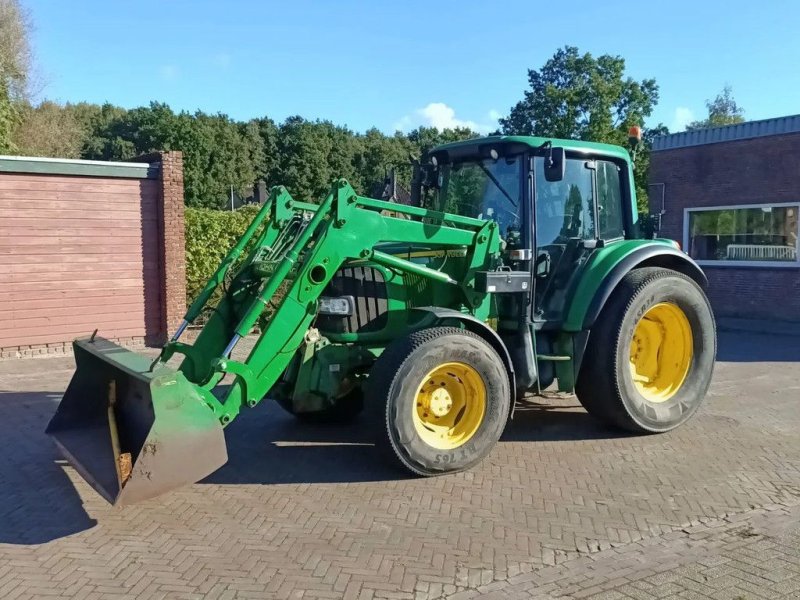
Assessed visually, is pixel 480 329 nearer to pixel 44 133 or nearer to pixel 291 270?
pixel 291 270

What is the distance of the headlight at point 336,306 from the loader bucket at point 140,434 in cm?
137

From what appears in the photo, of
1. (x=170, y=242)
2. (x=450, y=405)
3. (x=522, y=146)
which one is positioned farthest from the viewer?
(x=170, y=242)

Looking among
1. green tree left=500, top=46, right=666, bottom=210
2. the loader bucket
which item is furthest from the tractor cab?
green tree left=500, top=46, right=666, bottom=210

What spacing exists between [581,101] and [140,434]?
102 ft

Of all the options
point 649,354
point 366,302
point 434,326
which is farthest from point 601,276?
point 366,302

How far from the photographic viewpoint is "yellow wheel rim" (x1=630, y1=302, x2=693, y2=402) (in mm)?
6824

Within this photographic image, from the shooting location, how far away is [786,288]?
14797mm

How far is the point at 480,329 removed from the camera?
5.57 metres

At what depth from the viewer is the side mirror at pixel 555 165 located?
5.72 metres

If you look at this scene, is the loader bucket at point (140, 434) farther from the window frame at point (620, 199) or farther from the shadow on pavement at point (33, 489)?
the window frame at point (620, 199)

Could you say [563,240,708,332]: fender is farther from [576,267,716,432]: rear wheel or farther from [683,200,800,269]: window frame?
[683,200,800,269]: window frame

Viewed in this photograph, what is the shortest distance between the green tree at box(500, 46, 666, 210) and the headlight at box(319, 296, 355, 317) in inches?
1083

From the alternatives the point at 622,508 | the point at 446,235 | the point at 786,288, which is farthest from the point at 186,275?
the point at 786,288

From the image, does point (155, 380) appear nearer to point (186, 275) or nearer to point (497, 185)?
point (497, 185)
